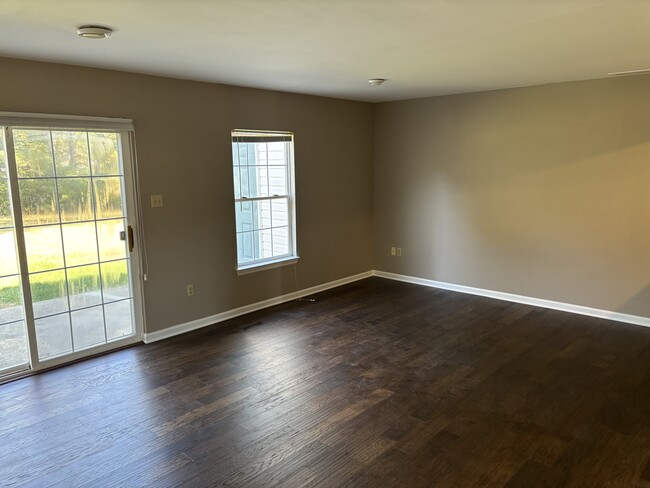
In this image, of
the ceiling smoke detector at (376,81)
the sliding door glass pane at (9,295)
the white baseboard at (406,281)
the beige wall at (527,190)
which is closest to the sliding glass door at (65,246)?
the sliding door glass pane at (9,295)

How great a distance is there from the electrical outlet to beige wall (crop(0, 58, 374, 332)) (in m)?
0.04

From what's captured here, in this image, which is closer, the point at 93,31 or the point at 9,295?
the point at 93,31

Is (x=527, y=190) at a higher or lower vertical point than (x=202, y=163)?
lower

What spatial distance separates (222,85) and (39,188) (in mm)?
1905

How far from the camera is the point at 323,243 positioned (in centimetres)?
582

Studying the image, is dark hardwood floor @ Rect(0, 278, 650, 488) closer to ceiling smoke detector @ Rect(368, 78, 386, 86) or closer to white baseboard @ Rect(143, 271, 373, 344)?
white baseboard @ Rect(143, 271, 373, 344)

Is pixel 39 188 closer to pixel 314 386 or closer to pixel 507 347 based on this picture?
→ pixel 314 386

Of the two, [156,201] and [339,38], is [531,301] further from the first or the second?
[156,201]

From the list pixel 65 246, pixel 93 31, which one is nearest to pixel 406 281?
pixel 65 246

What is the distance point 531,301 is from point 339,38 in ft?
12.1

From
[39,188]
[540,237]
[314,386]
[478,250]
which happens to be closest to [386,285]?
[478,250]

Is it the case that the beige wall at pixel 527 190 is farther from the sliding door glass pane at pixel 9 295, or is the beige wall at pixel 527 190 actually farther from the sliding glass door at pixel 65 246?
the sliding door glass pane at pixel 9 295

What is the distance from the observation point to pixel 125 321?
13.5ft

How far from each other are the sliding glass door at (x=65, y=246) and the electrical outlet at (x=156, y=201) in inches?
7.3
